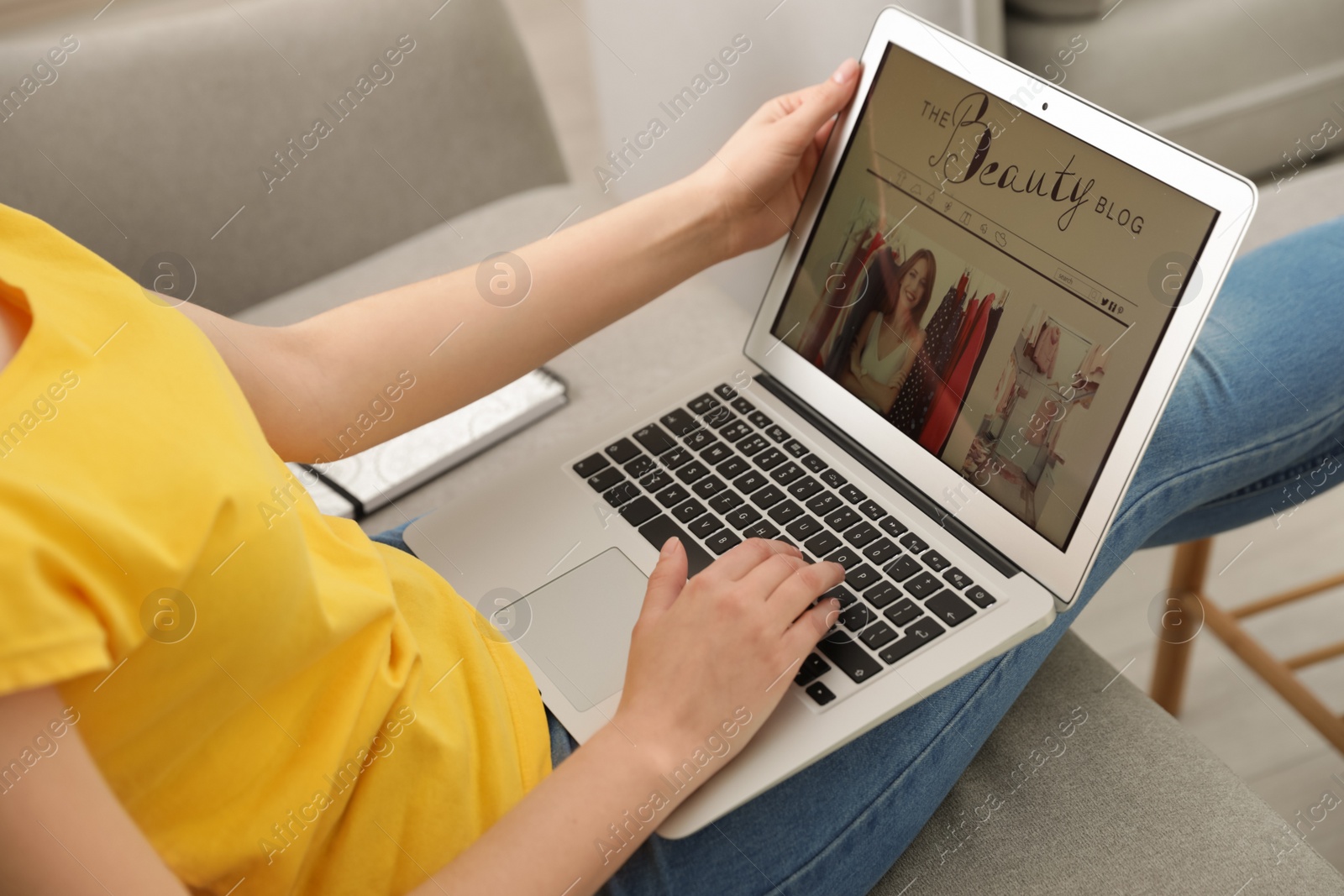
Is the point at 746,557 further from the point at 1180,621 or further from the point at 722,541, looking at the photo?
the point at 1180,621

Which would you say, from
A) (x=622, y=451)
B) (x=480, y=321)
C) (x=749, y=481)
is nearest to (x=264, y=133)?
(x=480, y=321)

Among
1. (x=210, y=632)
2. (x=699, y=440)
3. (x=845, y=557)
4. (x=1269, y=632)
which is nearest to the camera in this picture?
(x=210, y=632)

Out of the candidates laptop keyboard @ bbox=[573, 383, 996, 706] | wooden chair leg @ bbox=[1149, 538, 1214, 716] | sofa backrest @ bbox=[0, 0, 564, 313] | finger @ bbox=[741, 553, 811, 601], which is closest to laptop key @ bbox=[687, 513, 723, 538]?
laptop keyboard @ bbox=[573, 383, 996, 706]

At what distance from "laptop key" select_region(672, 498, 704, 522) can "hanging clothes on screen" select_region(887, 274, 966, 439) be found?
Answer: 160 mm

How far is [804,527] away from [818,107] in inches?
12.9

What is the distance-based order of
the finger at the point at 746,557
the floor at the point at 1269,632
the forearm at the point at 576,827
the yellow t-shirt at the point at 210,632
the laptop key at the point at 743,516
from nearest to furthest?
1. the yellow t-shirt at the point at 210,632
2. the forearm at the point at 576,827
3. the finger at the point at 746,557
4. the laptop key at the point at 743,516
5. the floor at the point at 1269,632

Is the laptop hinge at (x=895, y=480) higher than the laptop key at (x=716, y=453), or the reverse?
the laptop key at (x=716, y=453)

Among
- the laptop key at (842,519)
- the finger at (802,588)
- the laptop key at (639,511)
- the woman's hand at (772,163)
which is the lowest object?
the laptop key at (842,519)

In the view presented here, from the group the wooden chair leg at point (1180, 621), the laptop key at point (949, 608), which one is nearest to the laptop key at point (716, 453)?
the laptop key at point (949, 608)

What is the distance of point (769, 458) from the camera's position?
794 millimetres

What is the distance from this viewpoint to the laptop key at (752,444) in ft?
2.63

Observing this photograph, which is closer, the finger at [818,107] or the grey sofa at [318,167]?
the finger at [818,107]

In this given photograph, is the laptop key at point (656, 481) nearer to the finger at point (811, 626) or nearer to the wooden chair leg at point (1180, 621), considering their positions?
the finger at point (811, 626)

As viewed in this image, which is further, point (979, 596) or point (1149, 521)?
point (1149, 521)
